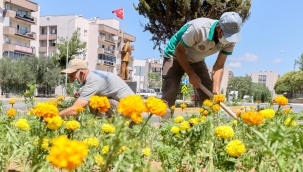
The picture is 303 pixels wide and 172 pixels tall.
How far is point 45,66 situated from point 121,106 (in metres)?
37.7

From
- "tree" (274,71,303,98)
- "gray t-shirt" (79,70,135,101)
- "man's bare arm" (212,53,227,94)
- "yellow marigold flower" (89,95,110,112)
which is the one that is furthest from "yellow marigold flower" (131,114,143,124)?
"tree" (274,71,303,98)

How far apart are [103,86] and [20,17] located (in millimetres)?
38925

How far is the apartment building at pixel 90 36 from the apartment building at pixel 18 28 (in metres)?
5.01

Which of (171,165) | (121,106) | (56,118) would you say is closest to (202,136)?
(171,165)

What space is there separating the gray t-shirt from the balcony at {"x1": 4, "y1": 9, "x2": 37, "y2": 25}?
37.1 m

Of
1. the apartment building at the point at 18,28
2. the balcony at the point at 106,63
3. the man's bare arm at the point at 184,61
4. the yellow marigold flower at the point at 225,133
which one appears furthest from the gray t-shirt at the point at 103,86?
the balcony at the point at 106,63

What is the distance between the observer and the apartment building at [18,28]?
37406 mm

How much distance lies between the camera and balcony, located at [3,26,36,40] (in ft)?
122

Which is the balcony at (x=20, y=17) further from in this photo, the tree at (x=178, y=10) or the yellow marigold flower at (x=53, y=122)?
the yellow marigold flower at (x=53, y=122)

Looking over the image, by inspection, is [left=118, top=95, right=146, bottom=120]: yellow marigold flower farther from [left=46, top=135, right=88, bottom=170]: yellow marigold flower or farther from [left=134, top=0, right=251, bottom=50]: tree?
[left=134, top=0, right=251, bottom=50]: tree

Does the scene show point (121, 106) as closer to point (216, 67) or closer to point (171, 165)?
point (171, 165)

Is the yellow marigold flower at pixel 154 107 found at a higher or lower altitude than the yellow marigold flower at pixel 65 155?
higher

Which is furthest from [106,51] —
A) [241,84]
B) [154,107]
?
[154,107]

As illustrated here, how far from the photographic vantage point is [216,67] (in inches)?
166
